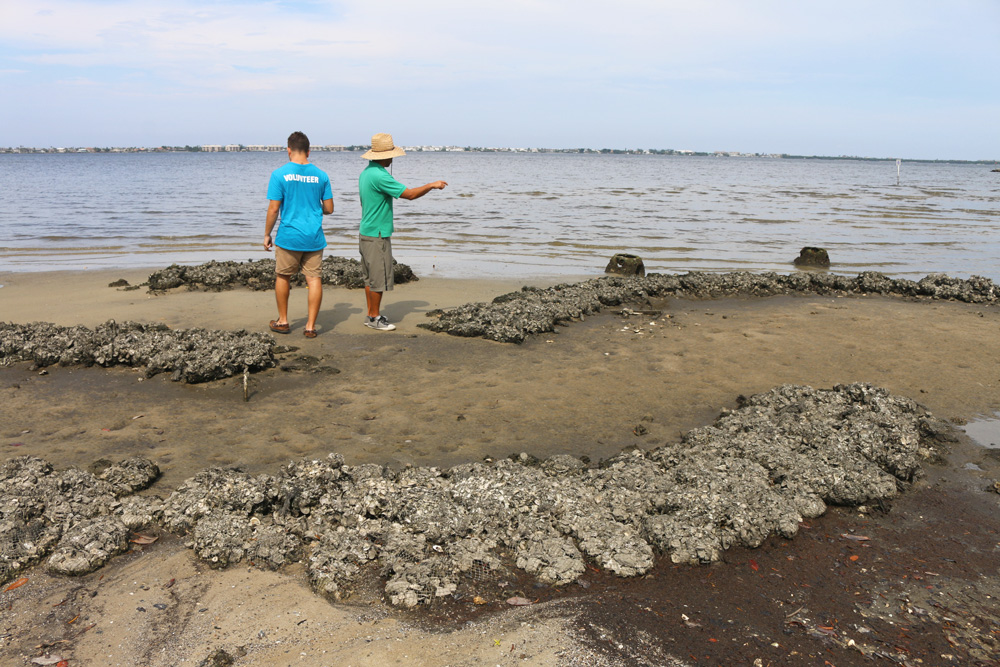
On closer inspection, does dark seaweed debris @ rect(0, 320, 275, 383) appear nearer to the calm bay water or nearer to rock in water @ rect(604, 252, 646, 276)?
the calm bay water

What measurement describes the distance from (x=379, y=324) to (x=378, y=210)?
1264mm

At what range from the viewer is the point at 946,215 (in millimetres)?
26078

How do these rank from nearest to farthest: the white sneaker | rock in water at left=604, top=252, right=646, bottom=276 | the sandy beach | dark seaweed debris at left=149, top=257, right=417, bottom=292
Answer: the sandy beach < the white sneaker < dark seaweed debris at left=149, top=257, right=417, bottom=292 < rock in water at left=604, top=252, right=646, bottom=276

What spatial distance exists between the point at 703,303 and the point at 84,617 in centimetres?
802

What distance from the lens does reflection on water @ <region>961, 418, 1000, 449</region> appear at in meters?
4.73

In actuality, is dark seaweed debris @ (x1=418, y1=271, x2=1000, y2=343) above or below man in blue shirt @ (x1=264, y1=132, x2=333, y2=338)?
below

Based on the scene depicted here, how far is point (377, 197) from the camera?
22.8 feet

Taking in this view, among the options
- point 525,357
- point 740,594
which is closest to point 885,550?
point 740,594

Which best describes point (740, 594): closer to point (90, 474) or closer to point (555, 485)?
point (555, 485)

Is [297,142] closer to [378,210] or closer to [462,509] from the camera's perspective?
[378,210]

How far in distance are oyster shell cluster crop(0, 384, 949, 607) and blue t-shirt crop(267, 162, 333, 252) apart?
10.9 feet

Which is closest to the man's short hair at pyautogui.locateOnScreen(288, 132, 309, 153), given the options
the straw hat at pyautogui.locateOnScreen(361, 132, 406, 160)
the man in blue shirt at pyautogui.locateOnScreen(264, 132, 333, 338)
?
the man in blue shirt at pyautogui.locateOnScreen(264, 132, 333, 338)

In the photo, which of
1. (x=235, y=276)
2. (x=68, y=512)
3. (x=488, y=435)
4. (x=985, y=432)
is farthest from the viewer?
(x=235, y=276)

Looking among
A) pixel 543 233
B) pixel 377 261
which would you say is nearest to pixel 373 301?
pixel 377 261
